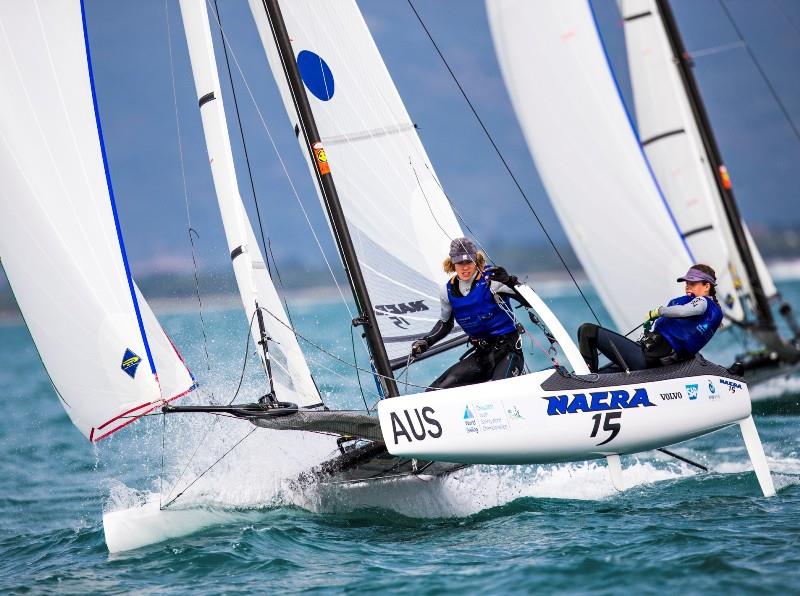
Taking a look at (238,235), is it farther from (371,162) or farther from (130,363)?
(371,162)

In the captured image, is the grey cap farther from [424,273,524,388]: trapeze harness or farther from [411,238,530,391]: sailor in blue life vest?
[424,273,524,388]: trapeze harness

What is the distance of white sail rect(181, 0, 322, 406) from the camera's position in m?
5.14

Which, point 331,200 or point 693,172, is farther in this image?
point 693,172

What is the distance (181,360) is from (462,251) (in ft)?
4.81

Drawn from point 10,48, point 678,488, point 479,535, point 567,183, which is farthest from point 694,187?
point 10,48

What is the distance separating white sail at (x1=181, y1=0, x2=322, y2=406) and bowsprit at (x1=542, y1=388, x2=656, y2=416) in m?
1.43

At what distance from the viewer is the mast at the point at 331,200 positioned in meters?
5.16

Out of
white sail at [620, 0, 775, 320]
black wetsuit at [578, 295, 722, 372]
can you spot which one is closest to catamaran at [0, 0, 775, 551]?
black wetsuit at [578, 295, 722, 372]

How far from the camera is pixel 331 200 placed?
5.27 metres

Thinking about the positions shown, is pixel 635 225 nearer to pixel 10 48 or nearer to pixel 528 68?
pixel 528 68

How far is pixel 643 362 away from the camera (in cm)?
498

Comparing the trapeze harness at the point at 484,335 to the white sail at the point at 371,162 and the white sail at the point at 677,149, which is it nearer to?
the white sail at the point at 371,162

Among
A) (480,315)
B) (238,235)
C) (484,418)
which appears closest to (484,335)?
(480,315)

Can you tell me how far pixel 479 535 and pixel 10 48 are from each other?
125 inches
